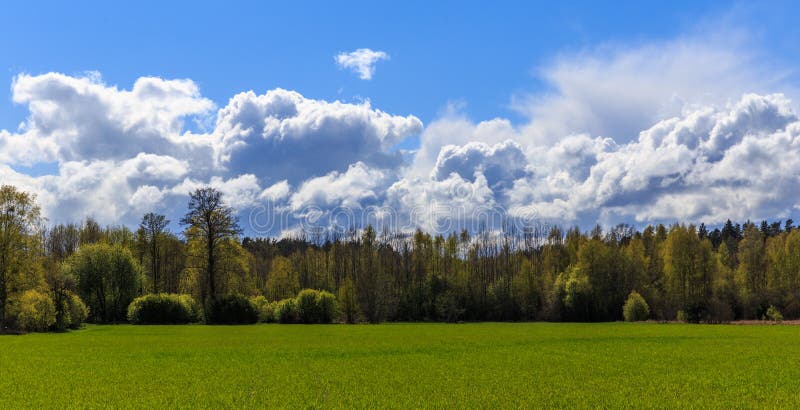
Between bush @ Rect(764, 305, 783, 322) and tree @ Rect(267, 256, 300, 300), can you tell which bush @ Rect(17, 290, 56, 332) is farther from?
bush @ Rect(764, 305, 783, 322)

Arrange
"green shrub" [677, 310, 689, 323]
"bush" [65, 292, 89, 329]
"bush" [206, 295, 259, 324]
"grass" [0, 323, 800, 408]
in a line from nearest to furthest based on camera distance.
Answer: "grass" [0, 323, 800, 408]
"bush" [65, 292, 89, 329]
"bush" [206, 295, 259, 324]
"green shrub" [677, 310, 689, 323]

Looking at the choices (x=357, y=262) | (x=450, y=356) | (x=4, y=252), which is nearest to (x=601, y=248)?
(x=357, y=262)

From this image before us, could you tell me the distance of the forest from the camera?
58.8 metres

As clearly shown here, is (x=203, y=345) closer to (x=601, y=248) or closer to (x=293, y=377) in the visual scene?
(x=293, y=377)

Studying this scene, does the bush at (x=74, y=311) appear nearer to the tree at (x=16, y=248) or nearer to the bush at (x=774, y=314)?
the tree at (x=16, y=248)

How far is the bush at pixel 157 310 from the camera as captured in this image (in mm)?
67000

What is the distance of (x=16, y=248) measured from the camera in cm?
5291

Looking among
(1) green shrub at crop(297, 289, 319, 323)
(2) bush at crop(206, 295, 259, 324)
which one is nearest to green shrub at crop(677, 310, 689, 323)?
(1) green shrub at crop(297, 289, 319, 323)

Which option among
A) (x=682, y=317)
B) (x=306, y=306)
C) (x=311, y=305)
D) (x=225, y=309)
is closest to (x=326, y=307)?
(x=311, y=305)

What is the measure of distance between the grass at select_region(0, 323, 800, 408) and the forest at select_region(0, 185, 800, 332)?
2382 centimetres

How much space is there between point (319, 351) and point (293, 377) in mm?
10389

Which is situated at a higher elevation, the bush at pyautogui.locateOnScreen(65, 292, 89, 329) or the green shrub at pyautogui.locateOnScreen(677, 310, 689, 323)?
the bush at pyautogui.locateOnScreen(65, 292, 89, 329)

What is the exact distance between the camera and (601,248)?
107250mm

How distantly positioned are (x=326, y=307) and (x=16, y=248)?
34119 mm
